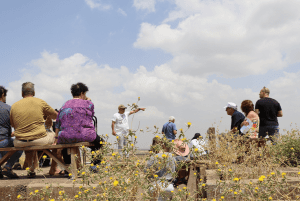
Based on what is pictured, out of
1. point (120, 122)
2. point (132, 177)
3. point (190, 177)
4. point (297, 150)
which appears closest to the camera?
point (132, 177)

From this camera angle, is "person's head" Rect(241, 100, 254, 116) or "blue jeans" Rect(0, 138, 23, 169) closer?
"blue jeans" Rect(0, 138, 23, 169)

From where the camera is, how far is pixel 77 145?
3.68 m

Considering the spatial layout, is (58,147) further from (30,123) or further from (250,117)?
(250,117)

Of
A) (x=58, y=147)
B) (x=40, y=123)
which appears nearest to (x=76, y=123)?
(x=58, y=147)

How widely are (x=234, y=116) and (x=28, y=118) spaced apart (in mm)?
4135

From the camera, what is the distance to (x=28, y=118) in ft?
13.1

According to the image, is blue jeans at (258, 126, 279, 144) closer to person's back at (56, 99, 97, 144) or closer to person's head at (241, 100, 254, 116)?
Answer: person's head at (241, 100, 254, 116)

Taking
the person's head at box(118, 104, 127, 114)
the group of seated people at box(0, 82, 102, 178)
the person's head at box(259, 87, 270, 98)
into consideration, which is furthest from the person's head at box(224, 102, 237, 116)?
the group of seated people at box(0, 82, 102, 178)

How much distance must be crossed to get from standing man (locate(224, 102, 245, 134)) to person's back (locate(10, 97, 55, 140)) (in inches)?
149

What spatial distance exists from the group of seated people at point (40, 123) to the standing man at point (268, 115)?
403 centimetres

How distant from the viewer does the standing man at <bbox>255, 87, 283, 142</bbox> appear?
20.1 feet

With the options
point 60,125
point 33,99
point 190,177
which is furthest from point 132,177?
point 33,99

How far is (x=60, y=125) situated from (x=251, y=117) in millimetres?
4000

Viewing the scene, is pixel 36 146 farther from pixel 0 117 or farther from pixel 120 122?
pixel 120 122
